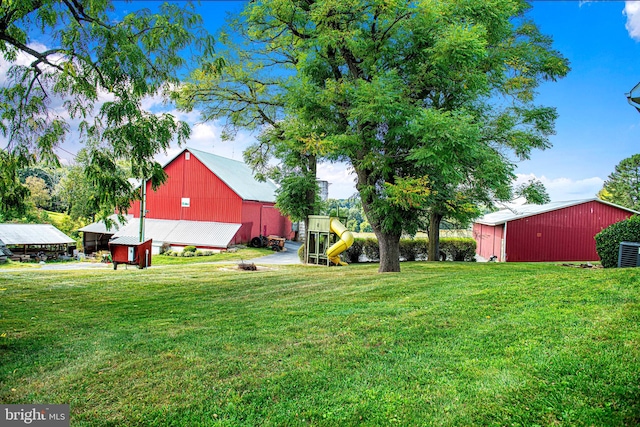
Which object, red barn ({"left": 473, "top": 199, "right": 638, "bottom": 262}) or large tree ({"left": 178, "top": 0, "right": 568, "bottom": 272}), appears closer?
large tree ({"left": 178, "top": 0, "right": 568, "bottom": 272})

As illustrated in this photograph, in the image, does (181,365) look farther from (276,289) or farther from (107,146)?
(276,289)

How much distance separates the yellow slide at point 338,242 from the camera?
60.4ft

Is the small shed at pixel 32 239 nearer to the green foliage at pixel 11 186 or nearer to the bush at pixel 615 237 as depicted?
the green foliage at pixel 11 186

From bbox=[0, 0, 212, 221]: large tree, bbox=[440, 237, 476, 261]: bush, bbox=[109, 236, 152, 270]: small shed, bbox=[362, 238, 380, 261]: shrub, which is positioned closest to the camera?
bbox=[0, 0, 212, 221]: large tree

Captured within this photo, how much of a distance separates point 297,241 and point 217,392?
31.5m

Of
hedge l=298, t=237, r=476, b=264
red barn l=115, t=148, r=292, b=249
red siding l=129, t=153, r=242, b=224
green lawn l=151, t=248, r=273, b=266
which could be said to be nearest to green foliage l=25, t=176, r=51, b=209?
red barn l=115, t=148, r=292, b=249

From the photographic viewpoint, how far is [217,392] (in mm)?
3484

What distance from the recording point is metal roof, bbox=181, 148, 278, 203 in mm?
28297

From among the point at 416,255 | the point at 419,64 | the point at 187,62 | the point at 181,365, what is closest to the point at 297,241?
the point at 416,255

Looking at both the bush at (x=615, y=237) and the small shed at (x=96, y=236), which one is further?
the small shed at (x=96, y=236)

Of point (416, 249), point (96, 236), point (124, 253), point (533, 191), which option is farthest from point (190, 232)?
point (533, 191)

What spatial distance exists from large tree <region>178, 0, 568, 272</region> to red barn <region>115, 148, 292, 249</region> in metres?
13.9

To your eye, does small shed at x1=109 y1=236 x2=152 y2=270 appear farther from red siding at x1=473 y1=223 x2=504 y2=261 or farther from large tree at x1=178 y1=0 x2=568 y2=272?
red siding at x1=473 y1=223 x2=504 y2=261

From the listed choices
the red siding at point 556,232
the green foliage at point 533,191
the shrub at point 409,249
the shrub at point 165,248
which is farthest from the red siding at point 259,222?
the green foliage at point 533,191
